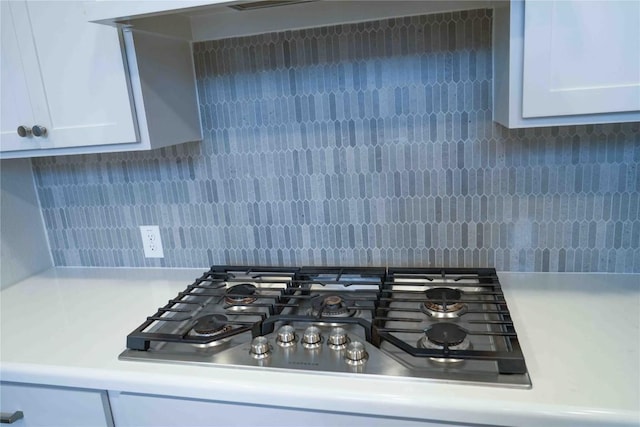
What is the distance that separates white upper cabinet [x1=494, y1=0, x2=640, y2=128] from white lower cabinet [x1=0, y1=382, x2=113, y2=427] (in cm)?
117

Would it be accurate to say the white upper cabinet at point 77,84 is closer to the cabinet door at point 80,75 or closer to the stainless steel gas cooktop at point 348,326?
the cabinet door at point 80,75

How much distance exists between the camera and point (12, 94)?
1.30 m

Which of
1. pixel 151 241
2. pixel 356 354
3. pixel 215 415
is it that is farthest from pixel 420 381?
pixel 151 241

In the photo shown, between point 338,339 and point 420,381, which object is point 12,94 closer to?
point 338,339

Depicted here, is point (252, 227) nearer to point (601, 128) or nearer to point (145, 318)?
point (145, 318)

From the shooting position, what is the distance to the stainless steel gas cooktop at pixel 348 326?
954mm

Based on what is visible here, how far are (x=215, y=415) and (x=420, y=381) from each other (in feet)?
1.45

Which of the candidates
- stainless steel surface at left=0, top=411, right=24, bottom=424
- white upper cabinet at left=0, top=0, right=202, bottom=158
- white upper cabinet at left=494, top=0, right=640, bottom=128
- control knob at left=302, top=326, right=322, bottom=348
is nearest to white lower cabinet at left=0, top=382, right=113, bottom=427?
stainless steel surface at left=0, top=411, right=24, bottom=424

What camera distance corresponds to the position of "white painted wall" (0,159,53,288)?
1.60 metres

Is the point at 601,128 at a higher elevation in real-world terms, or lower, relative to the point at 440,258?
higher

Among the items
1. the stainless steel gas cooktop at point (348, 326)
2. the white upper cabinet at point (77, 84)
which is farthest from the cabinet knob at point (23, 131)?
the stainless steel gas cooktop at point (348, 326)

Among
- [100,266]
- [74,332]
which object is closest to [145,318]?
[74,332]

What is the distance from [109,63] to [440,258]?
110 cm

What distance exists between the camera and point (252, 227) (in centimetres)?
156
